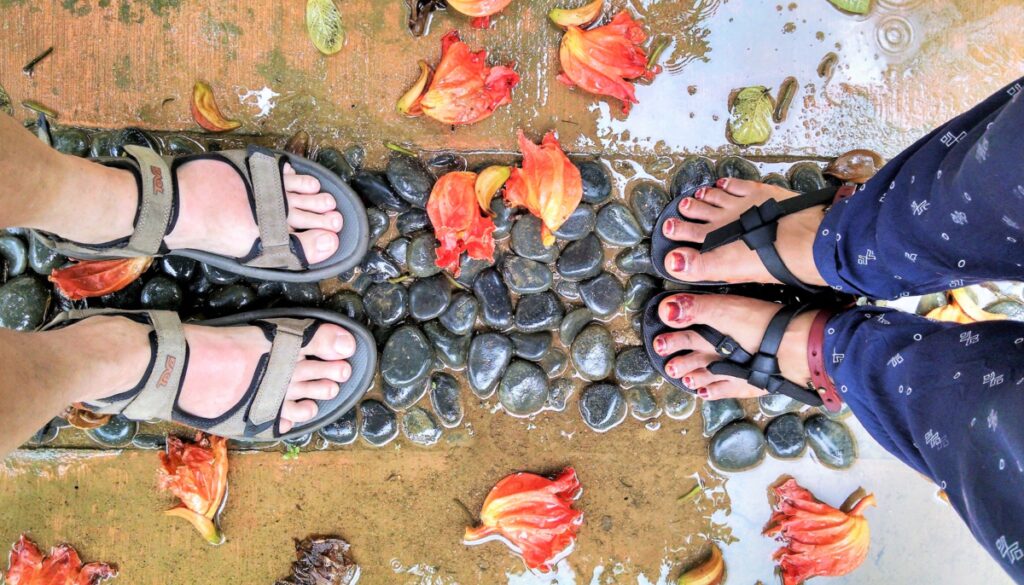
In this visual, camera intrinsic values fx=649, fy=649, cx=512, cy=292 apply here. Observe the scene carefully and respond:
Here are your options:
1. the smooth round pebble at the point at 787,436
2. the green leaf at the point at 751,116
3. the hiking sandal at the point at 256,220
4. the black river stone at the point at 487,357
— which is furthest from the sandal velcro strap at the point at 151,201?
the smooth round pebble at the point at 787,436

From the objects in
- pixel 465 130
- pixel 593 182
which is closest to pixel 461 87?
pixel 465 130

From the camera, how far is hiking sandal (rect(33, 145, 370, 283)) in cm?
189

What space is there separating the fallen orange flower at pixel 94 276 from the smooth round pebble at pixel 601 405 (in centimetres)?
156

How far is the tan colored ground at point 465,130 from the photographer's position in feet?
7.32

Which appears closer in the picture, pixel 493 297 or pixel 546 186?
pixel 546 186

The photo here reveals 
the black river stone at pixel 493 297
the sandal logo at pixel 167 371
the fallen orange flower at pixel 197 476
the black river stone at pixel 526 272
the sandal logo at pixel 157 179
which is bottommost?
the fallen orange flower at pixel 197 476

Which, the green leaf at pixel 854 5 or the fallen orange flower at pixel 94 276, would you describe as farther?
the green leaf at pixel 854 5

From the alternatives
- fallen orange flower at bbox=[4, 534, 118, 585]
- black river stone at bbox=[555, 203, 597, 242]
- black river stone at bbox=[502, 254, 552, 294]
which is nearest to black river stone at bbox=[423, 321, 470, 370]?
black river stone at bbox=[502, 254, 552, 294]

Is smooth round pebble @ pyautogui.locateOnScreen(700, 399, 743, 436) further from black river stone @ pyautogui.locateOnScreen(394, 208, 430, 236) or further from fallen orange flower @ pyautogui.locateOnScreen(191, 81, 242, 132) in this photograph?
fallen orange flower @ pyautogui.locateOnScreen(191, 81, 242, 132)

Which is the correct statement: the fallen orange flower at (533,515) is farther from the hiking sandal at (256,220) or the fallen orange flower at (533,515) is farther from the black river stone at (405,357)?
the hiking sandal at (256,220)

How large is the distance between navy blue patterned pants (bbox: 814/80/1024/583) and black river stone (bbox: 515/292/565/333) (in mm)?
855

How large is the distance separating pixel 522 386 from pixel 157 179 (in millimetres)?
1316

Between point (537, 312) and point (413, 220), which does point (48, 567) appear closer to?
point (413, 220)

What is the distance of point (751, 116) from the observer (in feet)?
7.46
